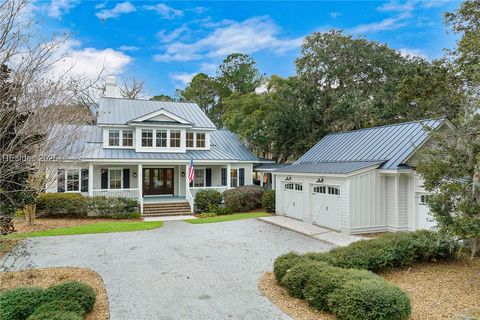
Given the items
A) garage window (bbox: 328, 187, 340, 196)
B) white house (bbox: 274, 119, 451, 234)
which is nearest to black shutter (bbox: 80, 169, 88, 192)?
white house (bbox: 274, 119, 451, 234)

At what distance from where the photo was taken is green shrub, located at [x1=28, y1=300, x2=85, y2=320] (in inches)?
192

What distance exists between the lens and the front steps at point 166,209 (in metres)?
19.7

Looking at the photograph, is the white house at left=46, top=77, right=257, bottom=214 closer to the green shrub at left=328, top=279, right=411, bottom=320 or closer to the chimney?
the chimney

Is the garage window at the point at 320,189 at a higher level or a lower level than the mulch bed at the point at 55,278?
higher

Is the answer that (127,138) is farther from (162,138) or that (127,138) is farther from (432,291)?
(432,291)

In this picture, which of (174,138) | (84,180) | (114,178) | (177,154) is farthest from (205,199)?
(84,180)

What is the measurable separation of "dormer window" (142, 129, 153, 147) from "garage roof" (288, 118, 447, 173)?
1001 cm

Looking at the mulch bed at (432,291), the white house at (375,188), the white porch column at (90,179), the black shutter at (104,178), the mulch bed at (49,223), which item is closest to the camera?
the mulch bed at (432,291)

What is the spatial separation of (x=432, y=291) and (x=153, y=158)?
17.1m

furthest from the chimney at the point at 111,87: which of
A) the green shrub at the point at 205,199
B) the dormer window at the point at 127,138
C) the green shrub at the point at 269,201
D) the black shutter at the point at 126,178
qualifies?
the green shrub at the point at 269,201

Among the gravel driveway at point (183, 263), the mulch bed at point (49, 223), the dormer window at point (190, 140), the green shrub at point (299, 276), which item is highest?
the dormer window at point (190, 140)

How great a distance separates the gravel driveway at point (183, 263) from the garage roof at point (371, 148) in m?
4.36

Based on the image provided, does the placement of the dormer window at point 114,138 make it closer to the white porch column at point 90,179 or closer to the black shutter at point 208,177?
the white porch column at point 90,179

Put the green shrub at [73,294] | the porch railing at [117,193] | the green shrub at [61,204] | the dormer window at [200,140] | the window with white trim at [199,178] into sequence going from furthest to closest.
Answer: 1. the dormer window at [200,140]
2. the window with white trim at [199,178]
3. the porch railing at [117,193]
4. the green shrub at [61,204]
5. the green shrub at [73,294]
